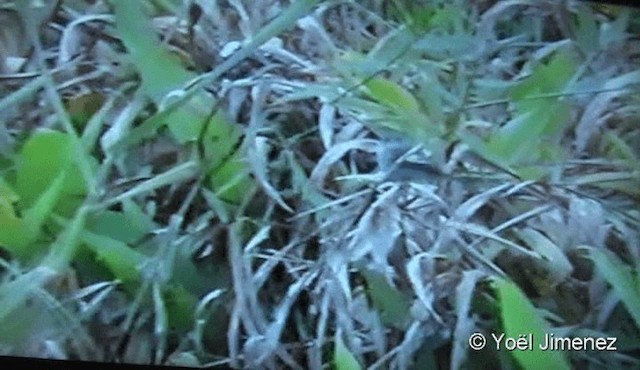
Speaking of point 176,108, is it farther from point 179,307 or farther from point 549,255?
point 549,255

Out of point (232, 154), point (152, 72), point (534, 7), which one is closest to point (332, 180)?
point (232, 154)

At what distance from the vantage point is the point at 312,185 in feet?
3.77

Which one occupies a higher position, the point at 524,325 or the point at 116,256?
the point at 116,256

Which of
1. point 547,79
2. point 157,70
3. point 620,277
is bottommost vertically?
point 620,277

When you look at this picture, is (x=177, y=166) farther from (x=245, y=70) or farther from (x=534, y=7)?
(x=534, y=7)

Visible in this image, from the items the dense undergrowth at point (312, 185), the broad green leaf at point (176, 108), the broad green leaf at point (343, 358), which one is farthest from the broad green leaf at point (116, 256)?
the broad green leaf at point (343, 358)

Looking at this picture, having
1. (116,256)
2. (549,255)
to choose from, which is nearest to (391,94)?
(549,255)

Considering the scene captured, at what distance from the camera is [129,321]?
108 centimetres

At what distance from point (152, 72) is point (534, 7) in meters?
0.45

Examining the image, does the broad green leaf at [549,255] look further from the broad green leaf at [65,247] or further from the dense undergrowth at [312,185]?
the broad green leaf at [65,247]

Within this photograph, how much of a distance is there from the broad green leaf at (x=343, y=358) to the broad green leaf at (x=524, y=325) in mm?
169

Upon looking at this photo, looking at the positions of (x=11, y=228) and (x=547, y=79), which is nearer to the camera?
(x=11, y=228)

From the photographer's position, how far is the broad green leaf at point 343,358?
1.11 m

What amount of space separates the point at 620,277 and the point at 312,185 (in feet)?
1.17
